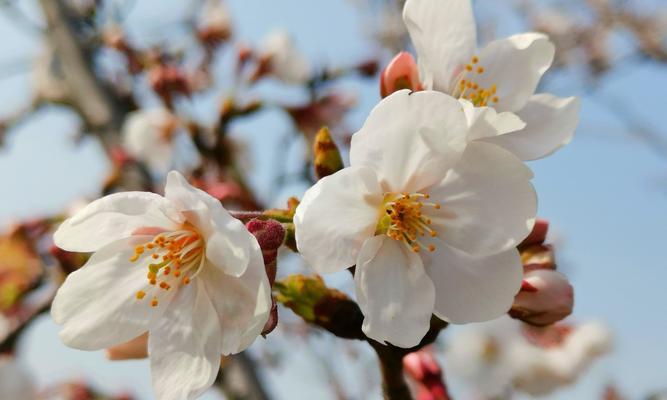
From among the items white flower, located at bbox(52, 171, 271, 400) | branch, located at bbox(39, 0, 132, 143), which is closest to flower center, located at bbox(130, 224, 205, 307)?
white flower, located at bbox(52, 171, 271, 400)

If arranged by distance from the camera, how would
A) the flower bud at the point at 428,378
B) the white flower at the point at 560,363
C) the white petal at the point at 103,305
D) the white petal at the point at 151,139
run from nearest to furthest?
the white petal at the point at 103,305 < the flower bud at the point at 428,378 < the white petal at the point at 151,139 < the white flower at the point at 560,363

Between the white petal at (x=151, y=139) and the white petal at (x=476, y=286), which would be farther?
the white petal at (x=151, y=139)

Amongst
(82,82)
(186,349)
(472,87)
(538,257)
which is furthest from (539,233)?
(82,82)

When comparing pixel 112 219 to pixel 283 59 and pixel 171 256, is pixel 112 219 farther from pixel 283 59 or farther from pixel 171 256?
pixel 283 59

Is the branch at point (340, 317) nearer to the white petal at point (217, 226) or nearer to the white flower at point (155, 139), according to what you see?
the white petal at point (217, 226)

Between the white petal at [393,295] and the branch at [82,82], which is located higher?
the white petal at [393,295]

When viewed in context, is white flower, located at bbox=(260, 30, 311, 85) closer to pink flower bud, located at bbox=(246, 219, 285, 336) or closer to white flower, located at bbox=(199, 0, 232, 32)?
white flower, located at bbox=(199, 0, 232, 32)

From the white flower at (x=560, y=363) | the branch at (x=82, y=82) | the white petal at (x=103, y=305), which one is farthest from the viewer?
the white flower at (x=560, y=363)

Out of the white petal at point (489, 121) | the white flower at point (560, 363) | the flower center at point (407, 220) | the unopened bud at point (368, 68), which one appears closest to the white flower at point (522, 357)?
the white flower at point (560, 363)
